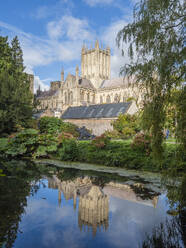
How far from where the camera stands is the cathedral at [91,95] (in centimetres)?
3189

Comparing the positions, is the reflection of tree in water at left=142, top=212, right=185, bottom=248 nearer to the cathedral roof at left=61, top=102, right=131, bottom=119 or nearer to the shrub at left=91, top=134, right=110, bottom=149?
the shrub at left=91, top=134, right=110, bottom=149

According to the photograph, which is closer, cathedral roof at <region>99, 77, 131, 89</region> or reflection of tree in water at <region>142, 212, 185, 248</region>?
reflection of tree in water at <region>142, 212, 185, 248</region>

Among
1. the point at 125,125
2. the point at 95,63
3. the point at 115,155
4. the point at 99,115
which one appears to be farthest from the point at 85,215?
the point at 95,63

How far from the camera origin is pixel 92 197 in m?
6.14

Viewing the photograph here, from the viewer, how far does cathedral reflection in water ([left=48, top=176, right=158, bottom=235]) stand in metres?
4.55

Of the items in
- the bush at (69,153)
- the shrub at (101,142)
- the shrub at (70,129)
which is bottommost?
the bush at (69,153)

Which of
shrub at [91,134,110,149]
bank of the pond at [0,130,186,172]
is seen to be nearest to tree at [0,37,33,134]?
bank of the pond at [0,130,186,172]

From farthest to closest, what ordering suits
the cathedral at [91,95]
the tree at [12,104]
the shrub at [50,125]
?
the cathedral at [91,95] < the shrub at [50,125] < the tree at [12,104]

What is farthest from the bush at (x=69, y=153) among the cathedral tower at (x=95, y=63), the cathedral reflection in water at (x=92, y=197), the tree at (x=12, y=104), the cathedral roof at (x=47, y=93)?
the cathedral roof at (x=47, y=93)

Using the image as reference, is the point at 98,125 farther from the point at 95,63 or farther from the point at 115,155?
the point at 95,63

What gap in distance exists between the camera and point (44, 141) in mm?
15211

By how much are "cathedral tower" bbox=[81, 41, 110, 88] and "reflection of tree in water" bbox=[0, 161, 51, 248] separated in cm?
8022

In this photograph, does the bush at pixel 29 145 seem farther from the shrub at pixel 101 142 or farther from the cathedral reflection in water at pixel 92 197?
the cathedral reflection in water at pixel 92 197

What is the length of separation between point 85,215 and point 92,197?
4.27 ft
